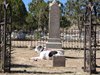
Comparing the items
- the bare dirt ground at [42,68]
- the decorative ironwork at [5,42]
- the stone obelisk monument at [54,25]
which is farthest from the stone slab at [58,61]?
the stone obelisk monument at [54,25]

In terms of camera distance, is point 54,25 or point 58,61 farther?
point 54,25

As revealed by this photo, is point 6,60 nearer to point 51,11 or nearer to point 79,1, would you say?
point 51,11

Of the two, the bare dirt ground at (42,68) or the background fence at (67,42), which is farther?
the background fence at (67,42)

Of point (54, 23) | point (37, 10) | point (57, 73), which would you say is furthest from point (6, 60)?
point (37, 10)

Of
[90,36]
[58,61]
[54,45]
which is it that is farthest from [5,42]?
[54,45]

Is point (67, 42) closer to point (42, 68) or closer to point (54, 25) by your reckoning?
point (54, 25)

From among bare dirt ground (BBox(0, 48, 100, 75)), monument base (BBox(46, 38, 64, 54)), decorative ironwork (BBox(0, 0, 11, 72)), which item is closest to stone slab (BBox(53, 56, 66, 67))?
bare dirt ground (BBox(0, 48, 100, 75))

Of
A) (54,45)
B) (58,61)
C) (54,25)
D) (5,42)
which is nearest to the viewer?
(5,42)

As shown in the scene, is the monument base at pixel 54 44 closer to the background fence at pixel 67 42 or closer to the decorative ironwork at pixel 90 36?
the background fence at pixel 67 42

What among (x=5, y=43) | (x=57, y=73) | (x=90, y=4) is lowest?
(x=57, y=73)

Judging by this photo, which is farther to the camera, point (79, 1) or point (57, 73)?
point (79, 1)

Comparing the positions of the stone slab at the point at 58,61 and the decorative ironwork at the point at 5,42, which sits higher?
the decorative ironwork at the point at 5,42

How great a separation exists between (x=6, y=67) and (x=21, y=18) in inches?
2333

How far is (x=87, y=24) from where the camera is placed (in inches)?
509
